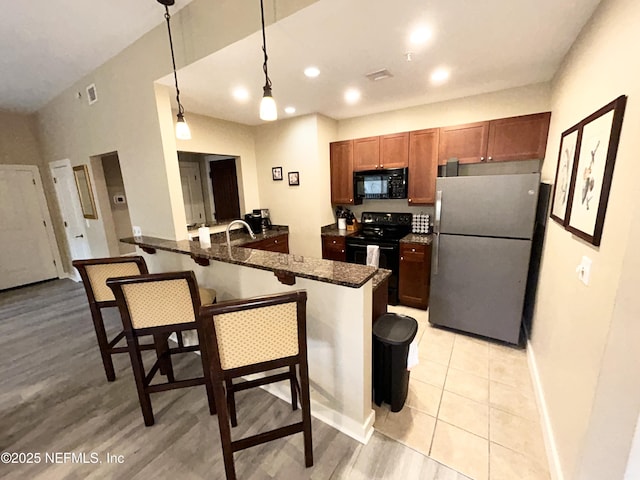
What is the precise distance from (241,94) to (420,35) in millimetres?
1796

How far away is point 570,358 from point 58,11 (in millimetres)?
4030

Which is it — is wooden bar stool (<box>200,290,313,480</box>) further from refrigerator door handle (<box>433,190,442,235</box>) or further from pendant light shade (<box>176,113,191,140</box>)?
refrigerator door handle (<box>433,190,442,235</box>)

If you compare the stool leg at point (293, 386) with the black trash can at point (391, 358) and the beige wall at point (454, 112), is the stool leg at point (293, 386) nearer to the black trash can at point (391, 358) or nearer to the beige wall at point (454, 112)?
the black trash can at point (391, 358)

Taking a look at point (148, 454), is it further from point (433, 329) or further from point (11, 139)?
point (11, 139)

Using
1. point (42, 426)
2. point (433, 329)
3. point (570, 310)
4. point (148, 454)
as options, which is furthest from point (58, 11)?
point (433, 329)

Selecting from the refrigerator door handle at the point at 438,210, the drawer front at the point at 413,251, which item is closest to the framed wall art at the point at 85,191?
the drawer front at the point at 413,251

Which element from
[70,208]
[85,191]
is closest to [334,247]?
[85,191]

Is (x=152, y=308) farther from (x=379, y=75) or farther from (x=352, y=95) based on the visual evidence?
(x=352, y=95)

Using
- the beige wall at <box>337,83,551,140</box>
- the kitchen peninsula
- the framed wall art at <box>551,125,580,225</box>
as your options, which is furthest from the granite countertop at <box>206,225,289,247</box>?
the framed wall art at <box>551,125,580,225</box>

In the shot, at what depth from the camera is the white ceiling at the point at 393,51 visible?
152 cm

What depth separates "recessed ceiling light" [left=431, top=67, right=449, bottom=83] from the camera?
233cm

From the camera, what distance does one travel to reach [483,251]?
247cm

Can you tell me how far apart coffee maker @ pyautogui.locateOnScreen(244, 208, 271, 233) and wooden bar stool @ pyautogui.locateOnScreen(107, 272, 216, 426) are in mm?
2440

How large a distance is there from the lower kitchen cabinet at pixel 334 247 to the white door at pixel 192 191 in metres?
2.92
